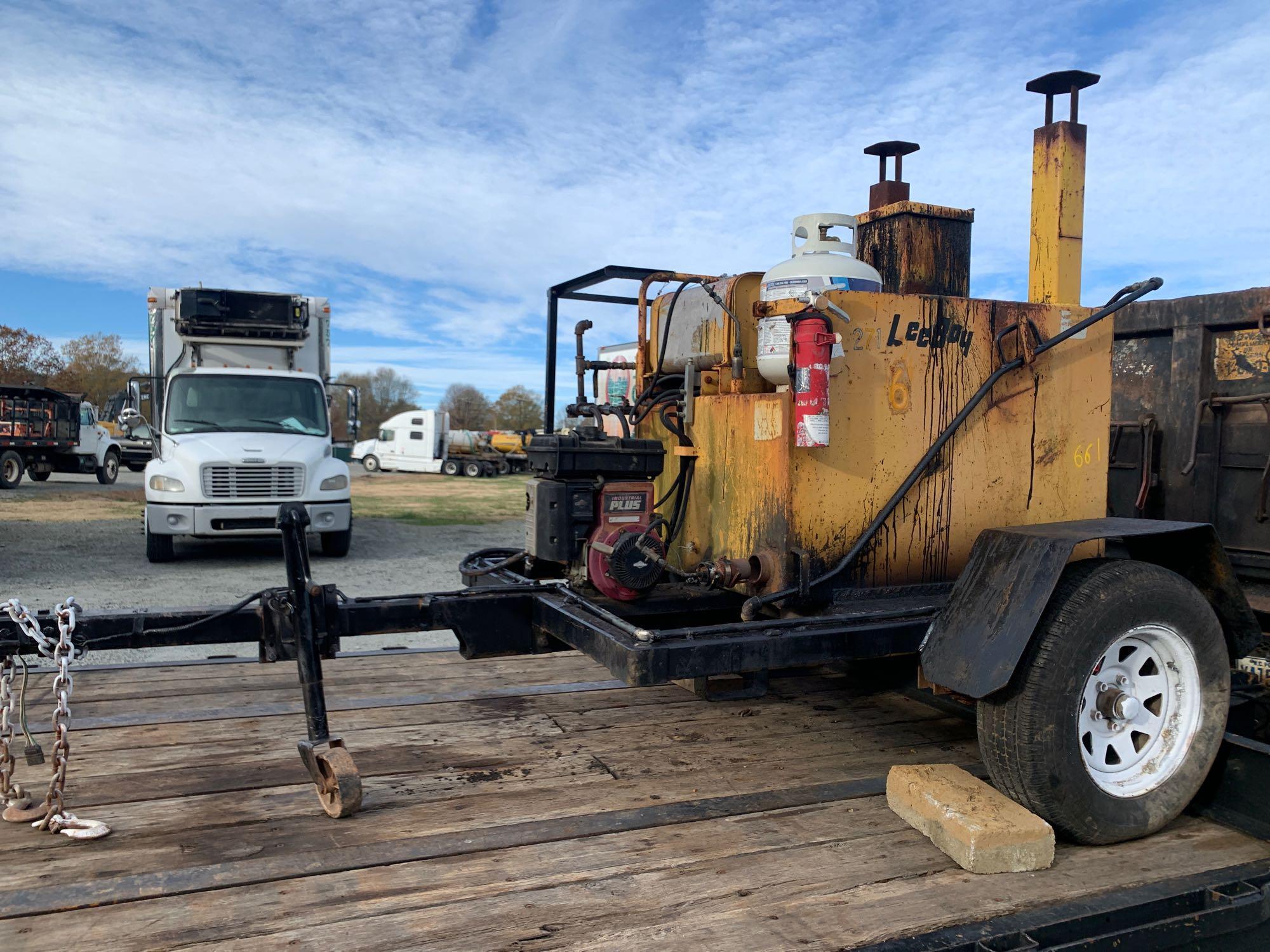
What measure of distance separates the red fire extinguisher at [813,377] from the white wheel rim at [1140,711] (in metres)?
1.20

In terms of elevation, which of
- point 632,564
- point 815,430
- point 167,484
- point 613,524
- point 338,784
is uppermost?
point 815,430

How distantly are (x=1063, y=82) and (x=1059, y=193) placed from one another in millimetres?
526

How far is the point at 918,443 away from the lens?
3666 mm

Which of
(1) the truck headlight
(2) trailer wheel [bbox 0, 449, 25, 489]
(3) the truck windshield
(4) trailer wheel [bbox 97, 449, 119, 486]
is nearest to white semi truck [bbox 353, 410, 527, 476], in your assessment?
(4) trailer wheel [bbox 97, 449, 119, 486]

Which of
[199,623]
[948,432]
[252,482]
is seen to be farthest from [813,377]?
[252,482]

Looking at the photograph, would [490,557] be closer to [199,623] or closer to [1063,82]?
[199,623]

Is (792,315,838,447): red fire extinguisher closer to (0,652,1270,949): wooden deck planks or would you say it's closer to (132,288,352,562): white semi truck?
(0,652,1270,949): wooden deck planks

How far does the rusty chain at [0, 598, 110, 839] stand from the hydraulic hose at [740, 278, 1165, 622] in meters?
2.21

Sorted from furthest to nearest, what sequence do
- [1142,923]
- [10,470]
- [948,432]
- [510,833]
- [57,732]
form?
[10,470] → [948,432] → [510,833] → [57,732] → [1142,923]

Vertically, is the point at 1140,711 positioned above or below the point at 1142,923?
above

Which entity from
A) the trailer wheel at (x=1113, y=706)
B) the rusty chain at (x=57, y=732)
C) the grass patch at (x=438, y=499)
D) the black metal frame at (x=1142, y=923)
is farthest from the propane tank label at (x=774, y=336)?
the grass patch at (x=438, y=499)

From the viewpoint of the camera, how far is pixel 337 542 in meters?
12.7

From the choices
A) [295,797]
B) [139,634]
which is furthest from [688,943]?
[139,634]

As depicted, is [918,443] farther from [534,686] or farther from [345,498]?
[345,498]
